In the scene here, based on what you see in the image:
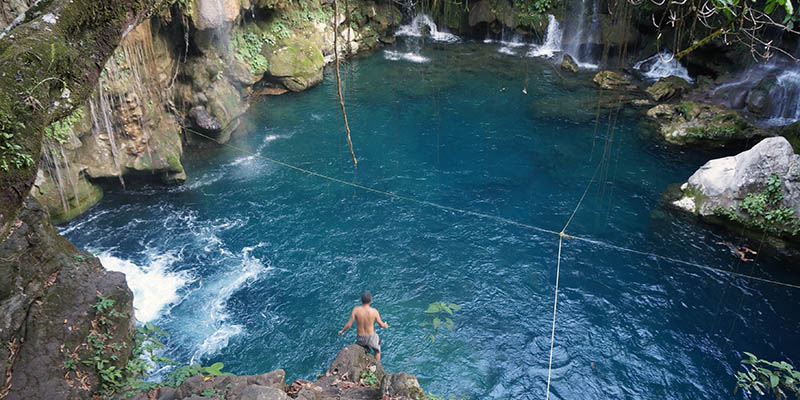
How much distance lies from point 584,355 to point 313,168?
7681 mm

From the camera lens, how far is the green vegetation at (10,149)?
2.24 metres

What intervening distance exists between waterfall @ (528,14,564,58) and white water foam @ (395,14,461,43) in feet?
12.4

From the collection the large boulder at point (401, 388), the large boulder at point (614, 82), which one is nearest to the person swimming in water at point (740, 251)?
the large boulder at point (401, 388)

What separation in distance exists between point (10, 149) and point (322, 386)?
13.9 feet

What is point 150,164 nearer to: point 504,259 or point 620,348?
point 504,259

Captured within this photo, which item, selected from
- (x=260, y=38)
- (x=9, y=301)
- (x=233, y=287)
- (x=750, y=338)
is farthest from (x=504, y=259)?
(x=260, y=38)

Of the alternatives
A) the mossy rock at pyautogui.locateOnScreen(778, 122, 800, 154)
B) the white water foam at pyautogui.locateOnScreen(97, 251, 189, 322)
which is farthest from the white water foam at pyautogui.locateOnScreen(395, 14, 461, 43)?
the white water foam at pyautogui.locateOnScreen(97, 251, 189, 322)

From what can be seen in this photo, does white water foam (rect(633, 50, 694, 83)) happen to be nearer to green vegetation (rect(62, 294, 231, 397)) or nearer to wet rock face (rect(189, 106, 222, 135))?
wet rock face (rect(189, 106, 222, 135))

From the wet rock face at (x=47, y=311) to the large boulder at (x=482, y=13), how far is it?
19.1 meters

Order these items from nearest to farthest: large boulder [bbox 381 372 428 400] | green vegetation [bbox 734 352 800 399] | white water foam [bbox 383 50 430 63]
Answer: green vegetation [bbox 734 352 800 399] < large boulder [bbox 381 372 428 400] < white water foam [bbox 383 50 430 63]

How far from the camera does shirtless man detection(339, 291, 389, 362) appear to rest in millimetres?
6484

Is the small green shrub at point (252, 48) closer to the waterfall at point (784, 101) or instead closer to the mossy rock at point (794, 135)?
the mossy rock at point (794, 135)

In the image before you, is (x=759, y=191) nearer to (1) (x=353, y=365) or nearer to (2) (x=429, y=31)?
(1) (x=353, y=365)

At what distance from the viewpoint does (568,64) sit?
18375 millimetres
